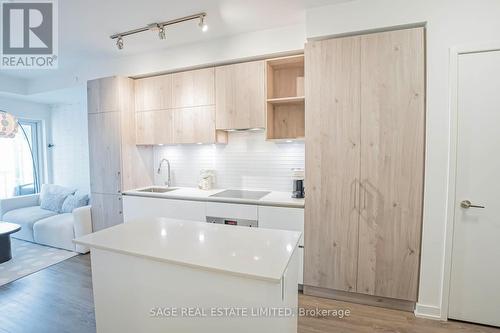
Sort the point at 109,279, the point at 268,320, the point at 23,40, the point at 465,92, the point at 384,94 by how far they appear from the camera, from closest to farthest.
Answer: the point at 268,320
the point at 109,279
the point at 465,92
the point at 384,94
the point at 23,40

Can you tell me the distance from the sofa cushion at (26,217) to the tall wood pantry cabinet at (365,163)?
4.34 meters

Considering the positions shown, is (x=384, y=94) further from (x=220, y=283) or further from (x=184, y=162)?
(x=184, y=162)

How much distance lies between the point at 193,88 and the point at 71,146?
11.4ft

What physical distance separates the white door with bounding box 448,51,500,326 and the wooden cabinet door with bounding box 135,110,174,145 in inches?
121

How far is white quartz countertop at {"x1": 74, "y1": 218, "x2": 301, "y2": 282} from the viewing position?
3.84 feet

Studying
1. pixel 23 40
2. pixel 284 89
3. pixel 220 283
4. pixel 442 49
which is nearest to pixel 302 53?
pixel 284 89

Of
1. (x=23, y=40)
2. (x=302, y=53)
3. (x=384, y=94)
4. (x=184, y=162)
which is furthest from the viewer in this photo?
(x=184, y=162)

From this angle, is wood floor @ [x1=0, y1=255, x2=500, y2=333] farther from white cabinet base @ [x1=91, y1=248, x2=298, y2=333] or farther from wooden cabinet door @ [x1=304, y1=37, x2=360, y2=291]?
white cabinet base @ [x1=91, y1=248, x2=298, y2=333]

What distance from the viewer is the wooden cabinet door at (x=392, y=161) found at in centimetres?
209

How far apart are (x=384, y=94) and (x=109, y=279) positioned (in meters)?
2.51

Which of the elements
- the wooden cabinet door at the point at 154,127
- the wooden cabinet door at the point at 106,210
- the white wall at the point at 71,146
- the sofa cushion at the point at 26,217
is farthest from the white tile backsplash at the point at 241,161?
the sofa cushion at the point at 26,217

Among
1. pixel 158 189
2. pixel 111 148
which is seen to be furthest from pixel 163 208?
pixel 111 148

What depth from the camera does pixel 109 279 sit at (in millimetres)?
1511

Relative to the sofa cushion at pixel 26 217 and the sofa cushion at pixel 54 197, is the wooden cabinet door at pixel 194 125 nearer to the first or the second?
the sofa cushion at pixel 54 197
